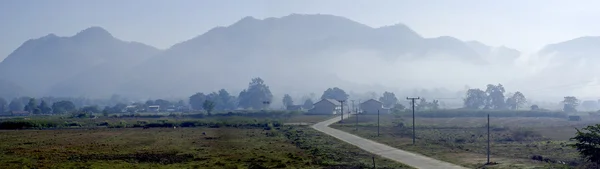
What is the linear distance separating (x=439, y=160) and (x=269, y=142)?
20.7 meters

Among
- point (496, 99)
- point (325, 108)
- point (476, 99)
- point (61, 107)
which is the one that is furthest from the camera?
point (496, 99)

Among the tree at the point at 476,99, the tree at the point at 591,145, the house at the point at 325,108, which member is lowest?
the tree at the point at 591,145

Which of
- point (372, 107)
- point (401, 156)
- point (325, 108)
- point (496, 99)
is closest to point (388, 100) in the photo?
point (496, 99)

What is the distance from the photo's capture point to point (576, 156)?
3684 centimetres

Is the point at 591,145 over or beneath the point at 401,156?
over

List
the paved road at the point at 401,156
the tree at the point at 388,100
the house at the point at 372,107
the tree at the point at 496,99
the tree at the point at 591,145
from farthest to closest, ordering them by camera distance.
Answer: the tree at the point at 388,100
the tree at the point at 496,99
the house at the point at 372,107
the paved road at the point at 401,156
the tree at the point at 591,145

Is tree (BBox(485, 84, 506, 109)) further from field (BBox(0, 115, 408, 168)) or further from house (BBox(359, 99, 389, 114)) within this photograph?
field (BBox(0, 115, 408, 168))

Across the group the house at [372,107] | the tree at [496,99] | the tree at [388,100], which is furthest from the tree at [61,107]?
the tree at [496,99]

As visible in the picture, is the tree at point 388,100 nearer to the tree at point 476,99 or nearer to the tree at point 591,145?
the tree at point 476,99

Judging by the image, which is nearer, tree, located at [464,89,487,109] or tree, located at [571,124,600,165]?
tree, located at [571,124,600,165]

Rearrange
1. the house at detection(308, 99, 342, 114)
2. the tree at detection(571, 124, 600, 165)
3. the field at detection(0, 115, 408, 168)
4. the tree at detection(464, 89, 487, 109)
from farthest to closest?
the tree at detection(464, 89, 487, 109)
the house at detection(308, 99, 342, 114)
the field at detection(0, 115, 408, 168)
the tree at detection(571, 124, 600, 165)

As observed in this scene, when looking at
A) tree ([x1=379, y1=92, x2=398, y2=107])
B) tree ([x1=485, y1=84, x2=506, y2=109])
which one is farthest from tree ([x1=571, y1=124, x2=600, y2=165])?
tree ([x1=379, y1=92, x2=398, y2=107])

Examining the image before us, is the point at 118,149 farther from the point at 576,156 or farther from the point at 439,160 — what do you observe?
the point at 576,156

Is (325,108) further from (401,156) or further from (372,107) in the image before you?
(401,156)
